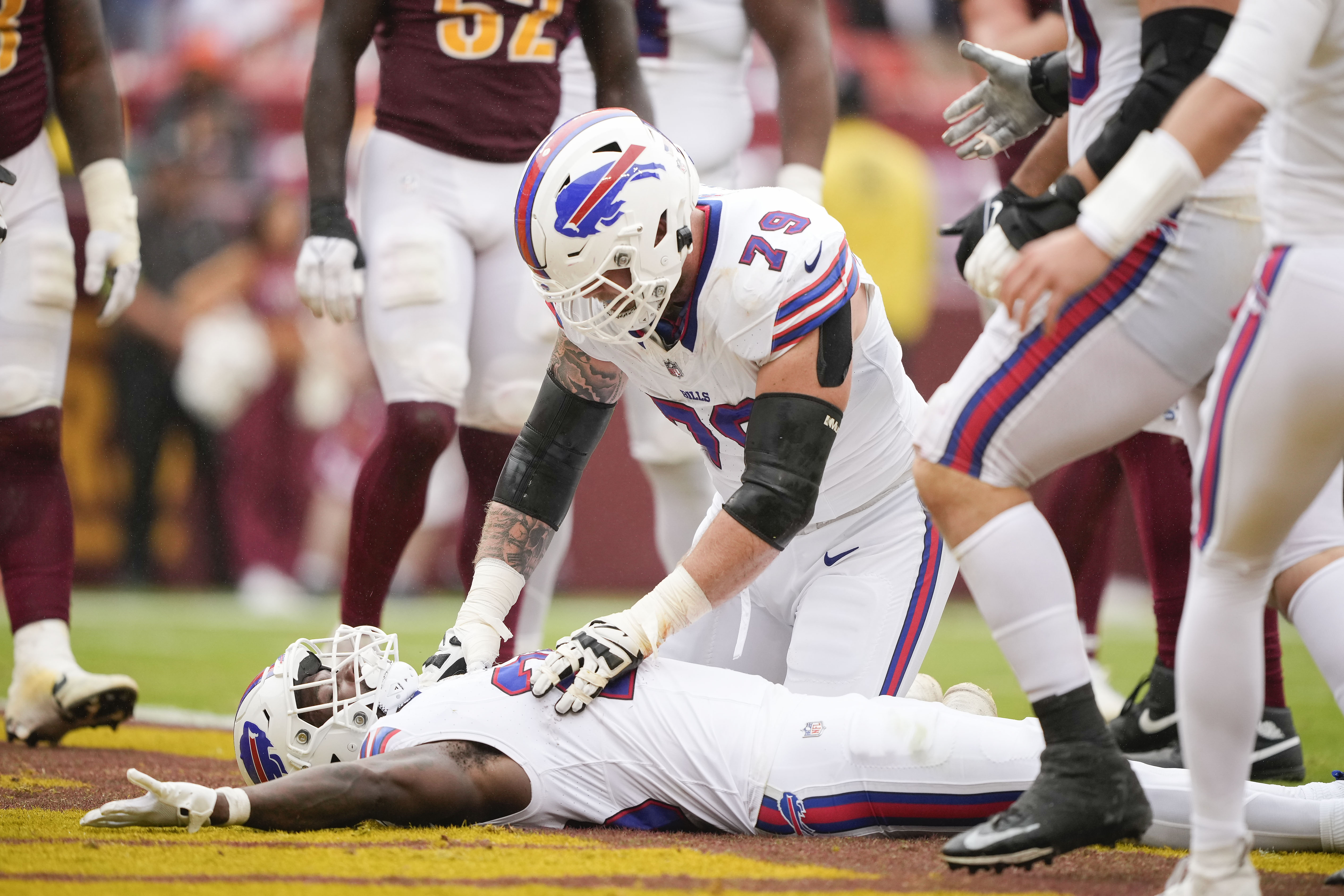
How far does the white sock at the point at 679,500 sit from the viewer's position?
415 cm

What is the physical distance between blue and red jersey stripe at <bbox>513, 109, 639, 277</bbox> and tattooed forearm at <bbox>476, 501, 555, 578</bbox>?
62 cm

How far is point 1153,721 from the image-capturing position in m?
3.41

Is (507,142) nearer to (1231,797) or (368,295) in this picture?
(368,295)

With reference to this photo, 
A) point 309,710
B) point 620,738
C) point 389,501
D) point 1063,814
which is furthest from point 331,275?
point 1063,814

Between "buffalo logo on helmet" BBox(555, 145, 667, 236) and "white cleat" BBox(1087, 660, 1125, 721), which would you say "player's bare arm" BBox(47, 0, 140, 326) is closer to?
"buffalo logo on helmet" BBox(555, 145, 667, 236)

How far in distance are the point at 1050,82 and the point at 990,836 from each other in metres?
1.39

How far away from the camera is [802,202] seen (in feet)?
9.32

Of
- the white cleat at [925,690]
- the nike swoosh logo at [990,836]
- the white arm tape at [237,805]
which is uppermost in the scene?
the nike swoosh logo at [990,836]

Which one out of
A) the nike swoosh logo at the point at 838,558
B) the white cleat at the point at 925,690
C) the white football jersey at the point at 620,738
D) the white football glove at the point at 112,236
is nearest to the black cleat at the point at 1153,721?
the white cleat at the point at 925,690

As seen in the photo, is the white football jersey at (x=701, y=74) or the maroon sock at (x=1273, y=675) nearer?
the maroon sock at (x=1273, y=675)

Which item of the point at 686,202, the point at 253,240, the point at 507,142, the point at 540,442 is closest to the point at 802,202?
the point at 686,202

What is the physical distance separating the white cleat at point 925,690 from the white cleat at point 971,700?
9cm

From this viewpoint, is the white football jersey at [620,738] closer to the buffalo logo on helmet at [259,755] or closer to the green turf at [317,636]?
the buffalo logo on helmet at [259,755]

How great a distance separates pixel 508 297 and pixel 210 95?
5.70 m
